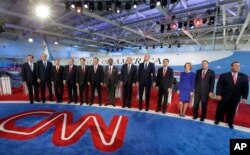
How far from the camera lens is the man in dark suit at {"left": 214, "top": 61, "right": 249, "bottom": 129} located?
323 centimetres

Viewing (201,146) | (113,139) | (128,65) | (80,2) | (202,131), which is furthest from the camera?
(80,2)

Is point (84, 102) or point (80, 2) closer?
point (84, 102)

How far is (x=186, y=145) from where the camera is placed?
264cm

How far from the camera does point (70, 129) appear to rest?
319cm

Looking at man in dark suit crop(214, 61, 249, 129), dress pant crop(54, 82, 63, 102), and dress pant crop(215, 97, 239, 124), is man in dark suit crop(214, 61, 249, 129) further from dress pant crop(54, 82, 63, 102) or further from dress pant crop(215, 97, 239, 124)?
dress pant crop(54, 82, 63, 102)

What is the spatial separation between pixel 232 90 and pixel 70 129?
344 centimetres

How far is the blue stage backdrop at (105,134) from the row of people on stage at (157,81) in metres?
0.46

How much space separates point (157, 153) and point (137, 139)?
0.51 m

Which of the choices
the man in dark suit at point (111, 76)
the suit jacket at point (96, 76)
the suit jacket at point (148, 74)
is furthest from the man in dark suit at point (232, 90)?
the suit jacket at point (96, 76)

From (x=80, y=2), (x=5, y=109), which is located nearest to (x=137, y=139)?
(x=5, y=109)

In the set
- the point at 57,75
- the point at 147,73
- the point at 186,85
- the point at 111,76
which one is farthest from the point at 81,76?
the point at 186,85

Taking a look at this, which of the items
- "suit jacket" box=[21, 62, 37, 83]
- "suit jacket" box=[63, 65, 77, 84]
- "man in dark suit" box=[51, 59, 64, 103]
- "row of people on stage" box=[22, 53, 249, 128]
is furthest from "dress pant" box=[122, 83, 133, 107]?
"suit jacket" box=[21, 62, 37, 83]

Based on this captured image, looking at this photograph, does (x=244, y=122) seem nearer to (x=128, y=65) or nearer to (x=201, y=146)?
(x=201, y=146)

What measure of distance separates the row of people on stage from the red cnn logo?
1026mm
